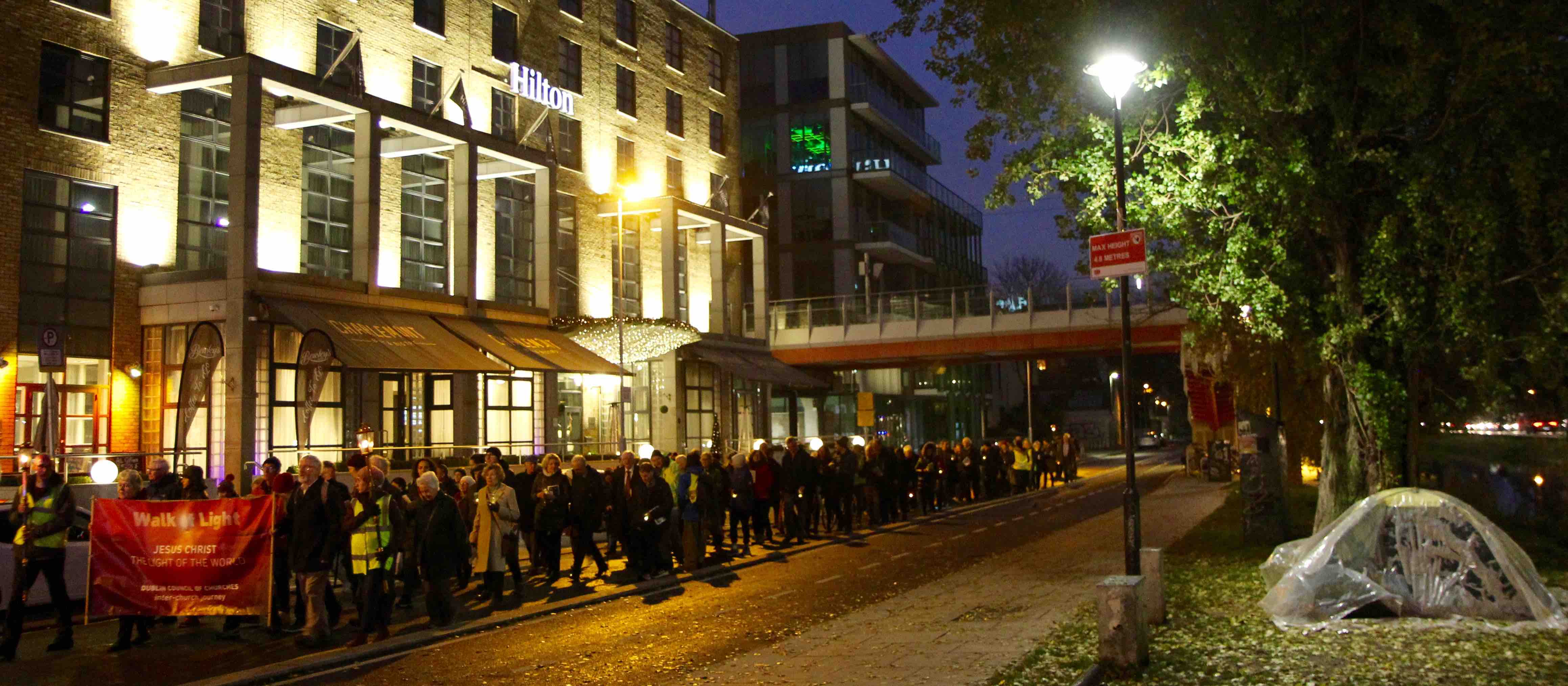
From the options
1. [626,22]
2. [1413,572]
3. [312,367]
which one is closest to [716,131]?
[626,22]

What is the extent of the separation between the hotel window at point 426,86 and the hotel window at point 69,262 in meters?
8.90

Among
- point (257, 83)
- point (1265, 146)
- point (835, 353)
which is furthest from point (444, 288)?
point (1265, 146)

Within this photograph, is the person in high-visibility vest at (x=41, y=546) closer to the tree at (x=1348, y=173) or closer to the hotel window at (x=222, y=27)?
the tree at (x=1348, y=173)

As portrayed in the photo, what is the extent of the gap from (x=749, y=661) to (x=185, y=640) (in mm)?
5832

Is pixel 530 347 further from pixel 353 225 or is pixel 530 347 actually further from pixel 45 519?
pixel 45 519

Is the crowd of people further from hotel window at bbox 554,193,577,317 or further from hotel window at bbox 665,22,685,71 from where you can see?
hotel window at bbox 665,22,685,71

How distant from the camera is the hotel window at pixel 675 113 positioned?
1655 inches

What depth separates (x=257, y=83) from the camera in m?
24.4

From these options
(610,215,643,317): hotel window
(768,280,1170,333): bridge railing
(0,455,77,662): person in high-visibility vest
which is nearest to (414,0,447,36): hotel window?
(610,215,643,317): hotel window

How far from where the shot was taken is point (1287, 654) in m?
9.66

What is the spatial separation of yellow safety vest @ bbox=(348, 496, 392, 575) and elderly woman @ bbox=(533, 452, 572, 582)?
413 cm

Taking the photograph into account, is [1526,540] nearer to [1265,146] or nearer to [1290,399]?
[1290,399]

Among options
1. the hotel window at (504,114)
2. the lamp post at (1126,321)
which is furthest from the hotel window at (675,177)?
the lamp post at (1126,321)

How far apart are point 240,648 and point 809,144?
180ft
